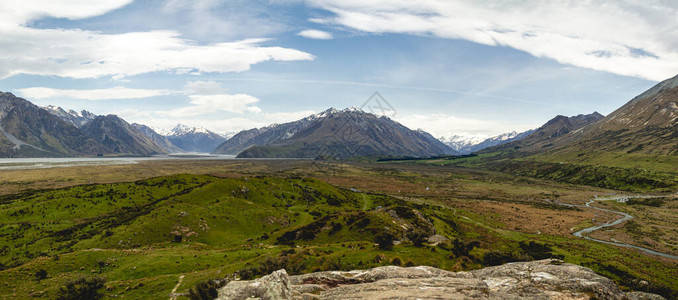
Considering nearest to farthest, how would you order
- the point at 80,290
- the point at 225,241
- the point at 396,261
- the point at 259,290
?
the point at 259,290
the point at 80,290
the point at 396,261
the point at 225,241

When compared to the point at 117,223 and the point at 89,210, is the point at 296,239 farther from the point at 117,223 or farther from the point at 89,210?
the point at 89,210

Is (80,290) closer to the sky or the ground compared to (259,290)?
closer to the ground

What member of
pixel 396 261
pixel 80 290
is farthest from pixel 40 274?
pixel 396 261

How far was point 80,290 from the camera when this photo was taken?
30.1m

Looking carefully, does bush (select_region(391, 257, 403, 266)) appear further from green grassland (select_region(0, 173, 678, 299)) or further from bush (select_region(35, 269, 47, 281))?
bush (select_region(35, 269, 47, 281))

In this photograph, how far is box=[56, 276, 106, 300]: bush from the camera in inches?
1166

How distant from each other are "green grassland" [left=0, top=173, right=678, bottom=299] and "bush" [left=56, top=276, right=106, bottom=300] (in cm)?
136

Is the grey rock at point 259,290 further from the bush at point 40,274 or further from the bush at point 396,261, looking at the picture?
the bush at point 40,274

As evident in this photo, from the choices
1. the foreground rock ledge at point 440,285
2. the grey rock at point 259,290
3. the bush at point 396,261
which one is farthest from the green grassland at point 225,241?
the grey rock at point 259,290

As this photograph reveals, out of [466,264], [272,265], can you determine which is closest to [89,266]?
[272,265]

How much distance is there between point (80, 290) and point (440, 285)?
3456 centimetres

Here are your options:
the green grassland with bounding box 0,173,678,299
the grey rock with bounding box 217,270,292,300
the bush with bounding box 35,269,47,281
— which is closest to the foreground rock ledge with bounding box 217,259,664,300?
the grey rock with bounding box 217,270,292,300

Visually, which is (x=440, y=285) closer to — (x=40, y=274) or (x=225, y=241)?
(x=40, y=274)

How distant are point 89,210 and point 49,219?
8.54 m
